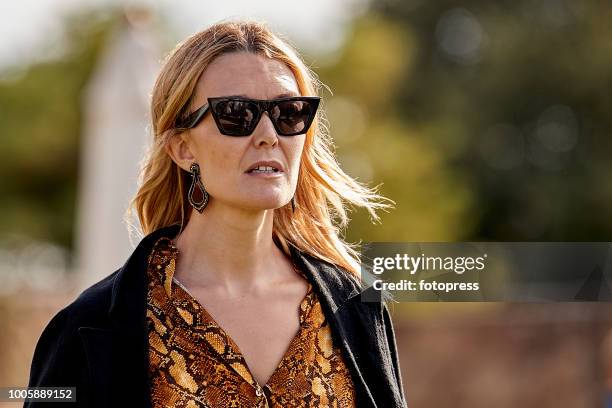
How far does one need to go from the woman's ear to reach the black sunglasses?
0.10 metres

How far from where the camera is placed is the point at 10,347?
29.6ft

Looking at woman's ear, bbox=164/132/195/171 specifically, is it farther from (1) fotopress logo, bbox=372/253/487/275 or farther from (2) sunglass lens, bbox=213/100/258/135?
(1) fotopress logo, bbox=372/253/487/275

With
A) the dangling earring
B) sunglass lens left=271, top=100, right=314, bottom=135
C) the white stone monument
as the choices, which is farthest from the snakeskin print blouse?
the white stone monument

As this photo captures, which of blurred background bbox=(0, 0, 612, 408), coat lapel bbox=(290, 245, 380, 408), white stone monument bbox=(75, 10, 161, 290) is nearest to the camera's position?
coat lapel bbox=(290, 245, 380, 408)

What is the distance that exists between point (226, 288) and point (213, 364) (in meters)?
0.24

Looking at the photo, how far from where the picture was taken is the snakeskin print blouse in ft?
9.26

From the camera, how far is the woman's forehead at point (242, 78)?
294 centimetres

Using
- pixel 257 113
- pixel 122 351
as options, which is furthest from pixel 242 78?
pixel 122 351

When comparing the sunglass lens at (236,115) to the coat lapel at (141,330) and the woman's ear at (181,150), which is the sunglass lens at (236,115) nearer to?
the woman's ear at (181,150)

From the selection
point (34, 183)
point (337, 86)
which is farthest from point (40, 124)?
point (337, 86)

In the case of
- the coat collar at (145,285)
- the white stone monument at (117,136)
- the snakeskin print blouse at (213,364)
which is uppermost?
the white stone monument at (117,136)

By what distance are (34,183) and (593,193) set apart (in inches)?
470

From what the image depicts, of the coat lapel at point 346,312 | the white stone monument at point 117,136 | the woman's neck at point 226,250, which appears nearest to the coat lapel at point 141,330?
the coat lapel at point 346,312

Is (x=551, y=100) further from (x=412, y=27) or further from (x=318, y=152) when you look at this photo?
(x=318, y=152)
